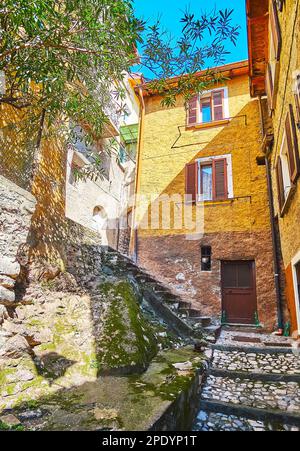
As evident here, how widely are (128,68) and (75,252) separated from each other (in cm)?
322

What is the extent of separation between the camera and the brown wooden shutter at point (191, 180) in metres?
8.27

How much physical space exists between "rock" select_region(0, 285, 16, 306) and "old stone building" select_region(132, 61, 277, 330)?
5.32m

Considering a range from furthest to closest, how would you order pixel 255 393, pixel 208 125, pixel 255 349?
pixel 208 125 < pixel 255 349 < pixel 255 393

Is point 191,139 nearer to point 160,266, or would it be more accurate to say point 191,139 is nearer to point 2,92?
point 160,266

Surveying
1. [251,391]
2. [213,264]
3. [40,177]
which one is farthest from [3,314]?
[213,264]

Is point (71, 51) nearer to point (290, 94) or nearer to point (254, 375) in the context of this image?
point (290, 94)

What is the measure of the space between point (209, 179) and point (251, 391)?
245 inches

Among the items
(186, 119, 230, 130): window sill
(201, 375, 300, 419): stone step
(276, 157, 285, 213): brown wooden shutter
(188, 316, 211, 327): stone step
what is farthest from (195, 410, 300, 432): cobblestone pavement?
(186, 119, 230, 130): window sill

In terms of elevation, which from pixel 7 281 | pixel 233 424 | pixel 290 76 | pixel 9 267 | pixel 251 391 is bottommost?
pixel 233 424

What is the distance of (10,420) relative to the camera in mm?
1958

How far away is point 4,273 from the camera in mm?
3016

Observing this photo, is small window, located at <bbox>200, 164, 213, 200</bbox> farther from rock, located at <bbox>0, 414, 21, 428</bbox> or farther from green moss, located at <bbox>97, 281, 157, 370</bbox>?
rock, located at <bbox>0, 414, 21, 428</bbox>

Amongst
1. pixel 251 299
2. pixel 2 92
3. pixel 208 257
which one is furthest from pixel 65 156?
pixel 251 299

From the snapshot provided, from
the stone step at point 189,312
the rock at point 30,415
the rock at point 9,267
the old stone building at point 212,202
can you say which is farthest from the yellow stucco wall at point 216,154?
the rock at point 30,415
